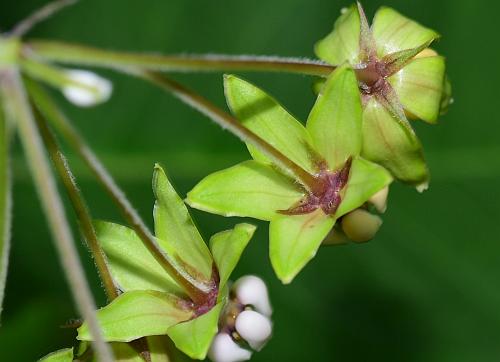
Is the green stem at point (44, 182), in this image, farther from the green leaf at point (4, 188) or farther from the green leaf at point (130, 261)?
the green leaf at point (130, 261)

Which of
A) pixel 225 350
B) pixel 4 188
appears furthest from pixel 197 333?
pixel 4 188

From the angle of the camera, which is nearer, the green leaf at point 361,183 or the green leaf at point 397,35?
the green leaf at point 361,183

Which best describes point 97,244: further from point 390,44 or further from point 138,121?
point 138,121

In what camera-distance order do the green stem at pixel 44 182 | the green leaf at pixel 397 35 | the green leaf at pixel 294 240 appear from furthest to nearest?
the green leaf at pixel 397 35 → the green leaf at pixel 294 240 → the green stem at pixel 44 182

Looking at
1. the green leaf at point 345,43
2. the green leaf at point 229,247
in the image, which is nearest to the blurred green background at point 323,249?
the green leaf at point 345,43

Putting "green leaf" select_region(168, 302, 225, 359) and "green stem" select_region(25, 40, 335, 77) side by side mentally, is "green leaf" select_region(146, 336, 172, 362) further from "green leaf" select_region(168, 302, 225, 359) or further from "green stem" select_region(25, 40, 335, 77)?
"green stem" select_region(25, 40, 335, 77)

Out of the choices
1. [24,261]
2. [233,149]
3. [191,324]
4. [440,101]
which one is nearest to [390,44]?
[440,101]
